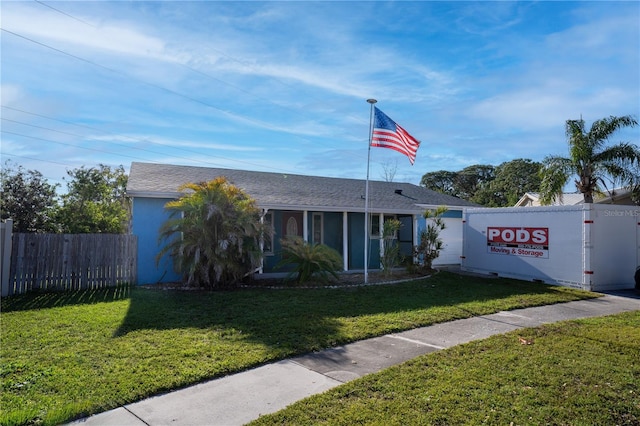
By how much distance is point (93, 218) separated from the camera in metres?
18.0

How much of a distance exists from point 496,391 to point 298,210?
32.9ft

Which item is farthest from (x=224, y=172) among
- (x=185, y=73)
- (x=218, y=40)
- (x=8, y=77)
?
(x=8, y=77)

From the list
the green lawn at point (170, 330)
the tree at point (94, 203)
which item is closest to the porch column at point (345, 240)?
the green lawn at point (170, 330)

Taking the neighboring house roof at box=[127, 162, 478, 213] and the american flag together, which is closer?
the american flag

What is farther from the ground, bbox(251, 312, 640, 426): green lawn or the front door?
the front door

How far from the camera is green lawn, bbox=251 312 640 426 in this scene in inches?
133

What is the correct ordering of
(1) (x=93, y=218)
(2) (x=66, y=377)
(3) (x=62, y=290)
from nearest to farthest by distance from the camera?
1. (2) (x=66, y=377)
2. (3) (x=62, y=290)
3. (1) (x=93, y=218)

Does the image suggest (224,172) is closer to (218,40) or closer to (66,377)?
(218,40)

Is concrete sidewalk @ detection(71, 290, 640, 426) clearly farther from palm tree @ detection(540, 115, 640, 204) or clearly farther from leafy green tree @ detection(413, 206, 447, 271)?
palm tree @ detection(540, 115, 640, 204)

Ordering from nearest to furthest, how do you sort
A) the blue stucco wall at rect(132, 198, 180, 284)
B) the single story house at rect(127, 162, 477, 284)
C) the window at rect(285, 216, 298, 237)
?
the blue stucco wall at rect(132, 198, 180, 284) → the single story house at rect(127, 162, 477, 284) → the window at rect(285, 216, 298, 237)

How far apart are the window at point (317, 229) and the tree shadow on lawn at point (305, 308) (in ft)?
13.0

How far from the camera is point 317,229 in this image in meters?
14.5

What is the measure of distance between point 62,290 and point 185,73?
24.0 feet

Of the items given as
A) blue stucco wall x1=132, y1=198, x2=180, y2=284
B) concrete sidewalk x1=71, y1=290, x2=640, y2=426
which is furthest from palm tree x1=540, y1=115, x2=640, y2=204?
blue stucco wall x1=132, y1=198, x2=180, y2=284
